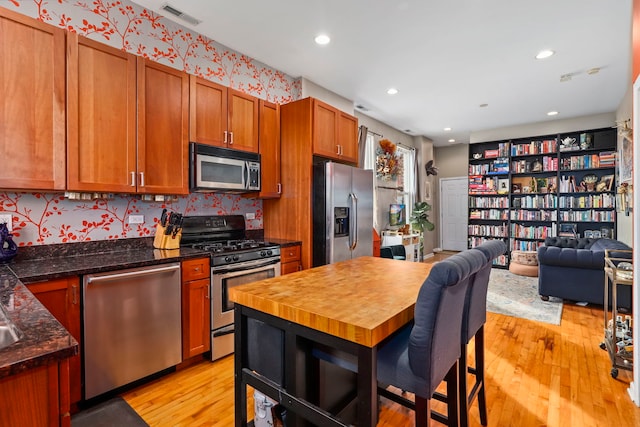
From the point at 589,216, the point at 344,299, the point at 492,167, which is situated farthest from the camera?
the point at 492,167

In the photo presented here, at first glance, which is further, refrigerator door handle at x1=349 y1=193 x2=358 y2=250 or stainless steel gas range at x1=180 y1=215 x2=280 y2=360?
refrigerator door handle at x1=349 y1=193 x2=358 y2=250

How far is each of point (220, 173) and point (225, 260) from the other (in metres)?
0.85

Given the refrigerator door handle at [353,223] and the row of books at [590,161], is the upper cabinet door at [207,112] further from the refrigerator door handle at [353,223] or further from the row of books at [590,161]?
the row of books at [590,161]

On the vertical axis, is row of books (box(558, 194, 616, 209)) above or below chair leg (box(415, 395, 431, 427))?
above

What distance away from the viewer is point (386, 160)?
20.9ft

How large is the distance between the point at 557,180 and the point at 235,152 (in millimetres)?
6185

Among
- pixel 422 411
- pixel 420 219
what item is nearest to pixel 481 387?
pixel 422 411

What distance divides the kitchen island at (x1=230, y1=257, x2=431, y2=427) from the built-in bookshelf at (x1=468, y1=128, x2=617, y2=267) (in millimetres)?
5911

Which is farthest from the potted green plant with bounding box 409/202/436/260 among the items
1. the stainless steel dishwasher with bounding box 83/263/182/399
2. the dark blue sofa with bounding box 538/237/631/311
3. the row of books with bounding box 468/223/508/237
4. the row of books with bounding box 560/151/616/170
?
the stainless steel dishwasher with bounding box 83/263/182/399

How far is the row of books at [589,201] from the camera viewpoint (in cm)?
571

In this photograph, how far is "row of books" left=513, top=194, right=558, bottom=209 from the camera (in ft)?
20.6

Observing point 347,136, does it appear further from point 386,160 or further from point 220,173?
point 386,160

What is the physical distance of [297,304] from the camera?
4.40 feet

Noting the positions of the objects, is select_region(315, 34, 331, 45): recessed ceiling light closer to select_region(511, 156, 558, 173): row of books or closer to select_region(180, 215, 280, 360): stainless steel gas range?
select_region(180, 215, 280, 360): stainless steel gas range
